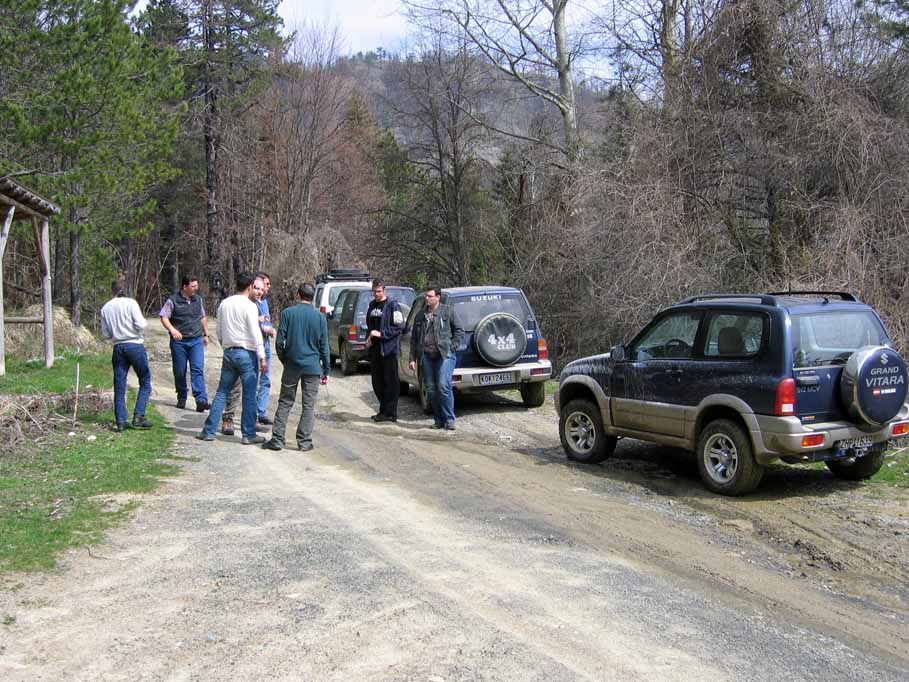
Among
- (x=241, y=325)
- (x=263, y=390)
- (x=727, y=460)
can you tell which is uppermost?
(x=241, y=325)

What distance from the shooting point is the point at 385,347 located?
12352 mm

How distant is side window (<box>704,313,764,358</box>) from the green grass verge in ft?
18.1

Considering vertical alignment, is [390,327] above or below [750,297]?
below

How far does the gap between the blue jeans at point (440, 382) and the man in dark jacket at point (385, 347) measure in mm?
779

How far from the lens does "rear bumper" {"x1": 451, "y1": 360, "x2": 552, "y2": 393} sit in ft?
40.6

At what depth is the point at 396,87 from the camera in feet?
112

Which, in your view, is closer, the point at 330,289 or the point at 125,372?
the point at 125,372

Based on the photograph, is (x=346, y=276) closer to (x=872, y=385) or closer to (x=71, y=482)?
(x=71, y=482)

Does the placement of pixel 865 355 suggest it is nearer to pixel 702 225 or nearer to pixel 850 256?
pixel 850 256

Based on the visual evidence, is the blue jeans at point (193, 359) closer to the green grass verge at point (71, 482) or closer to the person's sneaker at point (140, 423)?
the green grass verge at point (71, 482)

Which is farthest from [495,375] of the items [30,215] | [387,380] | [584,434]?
[30,215]

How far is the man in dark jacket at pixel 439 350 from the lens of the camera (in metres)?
11.4

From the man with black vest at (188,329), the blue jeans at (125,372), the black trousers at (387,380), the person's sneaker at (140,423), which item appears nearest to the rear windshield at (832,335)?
the black trousers at (387,380)

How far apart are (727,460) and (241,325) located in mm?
5526
